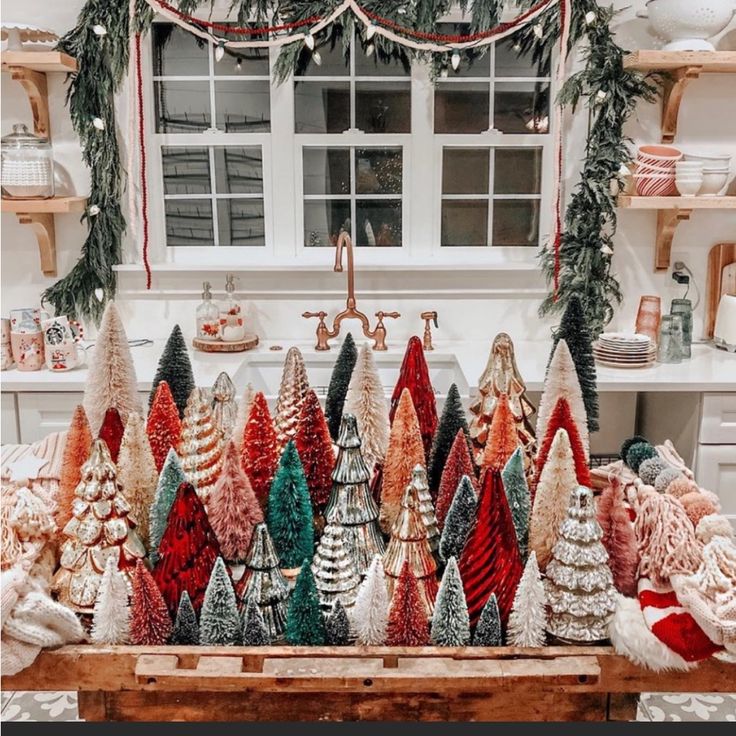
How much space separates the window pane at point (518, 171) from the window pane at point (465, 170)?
2.1 inches

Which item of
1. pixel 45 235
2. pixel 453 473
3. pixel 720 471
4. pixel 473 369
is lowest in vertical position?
pixel 720 471

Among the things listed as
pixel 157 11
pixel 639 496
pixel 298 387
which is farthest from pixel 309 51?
pixel 639 496

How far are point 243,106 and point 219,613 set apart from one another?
112 inches

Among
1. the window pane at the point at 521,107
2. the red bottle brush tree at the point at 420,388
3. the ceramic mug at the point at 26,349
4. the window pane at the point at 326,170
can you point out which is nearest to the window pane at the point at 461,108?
the window pane at the point at 521,107

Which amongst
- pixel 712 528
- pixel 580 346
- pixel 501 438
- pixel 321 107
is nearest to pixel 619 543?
pixel 712 528

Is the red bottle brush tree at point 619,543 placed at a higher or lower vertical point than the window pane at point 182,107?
lower

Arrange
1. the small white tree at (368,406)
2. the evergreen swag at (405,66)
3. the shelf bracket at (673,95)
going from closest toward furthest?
the small white tree at (368,406) → the shelf bracket at (673,95) → the evergreen swag at (405,66)

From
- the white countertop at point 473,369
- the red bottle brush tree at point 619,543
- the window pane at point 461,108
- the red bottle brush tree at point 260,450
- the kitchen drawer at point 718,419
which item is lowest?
the kitchen drawer at point 718,419

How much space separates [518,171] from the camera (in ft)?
11.6

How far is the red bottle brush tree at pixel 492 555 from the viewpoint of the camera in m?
1.01

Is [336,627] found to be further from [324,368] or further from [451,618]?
[324,368]

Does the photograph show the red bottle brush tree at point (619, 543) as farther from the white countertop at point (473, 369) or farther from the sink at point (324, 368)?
the sink at point (324, 368)

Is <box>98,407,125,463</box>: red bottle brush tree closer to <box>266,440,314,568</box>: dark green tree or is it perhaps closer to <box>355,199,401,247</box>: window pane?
<box>266,440,314,568</box>: dark green tree

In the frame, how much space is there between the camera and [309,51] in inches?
133
